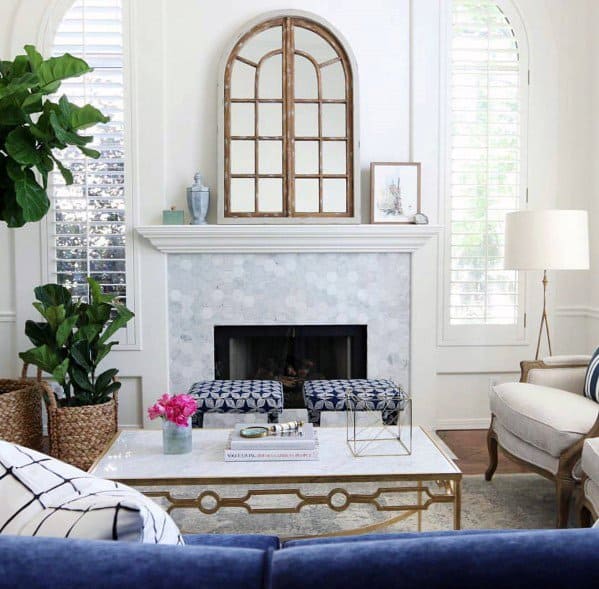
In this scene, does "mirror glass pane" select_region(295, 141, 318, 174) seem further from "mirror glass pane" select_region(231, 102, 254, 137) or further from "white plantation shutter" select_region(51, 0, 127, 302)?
"white plantation shutter" select_region(51, 0, 127, 302)

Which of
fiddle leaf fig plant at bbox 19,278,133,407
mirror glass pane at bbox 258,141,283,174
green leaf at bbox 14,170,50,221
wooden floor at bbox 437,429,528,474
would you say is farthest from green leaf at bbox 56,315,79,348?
wooden floor at bbox 437,429,528,474

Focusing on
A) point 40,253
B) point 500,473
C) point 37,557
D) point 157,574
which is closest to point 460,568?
point 157,574

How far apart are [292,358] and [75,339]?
53.8 inches

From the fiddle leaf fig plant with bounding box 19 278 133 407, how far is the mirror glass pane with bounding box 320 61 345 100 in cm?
179

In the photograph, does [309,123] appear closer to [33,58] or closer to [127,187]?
[127,187]

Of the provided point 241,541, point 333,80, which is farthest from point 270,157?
point 241,541

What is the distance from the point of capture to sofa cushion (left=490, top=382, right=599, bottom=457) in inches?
107

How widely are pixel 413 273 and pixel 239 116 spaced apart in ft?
4.71

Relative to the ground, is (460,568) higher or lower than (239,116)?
lower

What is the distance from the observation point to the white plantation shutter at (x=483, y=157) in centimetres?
420

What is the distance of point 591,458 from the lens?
2428 mm

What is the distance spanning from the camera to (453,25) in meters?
4.19

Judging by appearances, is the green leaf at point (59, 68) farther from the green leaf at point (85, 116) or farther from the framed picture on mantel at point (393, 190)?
the framed picture on mantel at point (393, 190)

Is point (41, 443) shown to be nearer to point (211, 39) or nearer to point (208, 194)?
point (208, 194)
